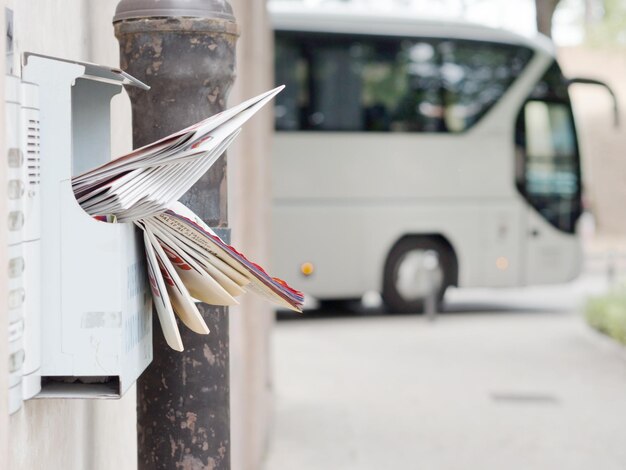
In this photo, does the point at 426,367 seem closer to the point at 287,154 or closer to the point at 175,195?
the point at 287,154

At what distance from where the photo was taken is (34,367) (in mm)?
1687

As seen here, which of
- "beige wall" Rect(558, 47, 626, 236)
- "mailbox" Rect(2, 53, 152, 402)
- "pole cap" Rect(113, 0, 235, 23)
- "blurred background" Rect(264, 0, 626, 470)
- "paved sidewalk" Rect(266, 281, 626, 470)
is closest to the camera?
"mailbox" Rect(2, 53, 152, 402)

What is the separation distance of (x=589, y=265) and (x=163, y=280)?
74.1 feet

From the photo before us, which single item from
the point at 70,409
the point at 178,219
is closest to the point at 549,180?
the point at 70,409

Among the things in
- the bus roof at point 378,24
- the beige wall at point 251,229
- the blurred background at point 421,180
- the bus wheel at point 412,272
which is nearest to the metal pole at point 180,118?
the beige wall at point 251,229

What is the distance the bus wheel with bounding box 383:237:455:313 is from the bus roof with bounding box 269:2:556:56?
2.67 m

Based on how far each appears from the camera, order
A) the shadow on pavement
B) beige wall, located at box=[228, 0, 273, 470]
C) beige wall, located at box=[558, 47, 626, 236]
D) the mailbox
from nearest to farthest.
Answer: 1. the mailbox
2. beige wall, located at box=[228, 0, 273, 470]
3. the shadow on pavement
4. beige wall, located at box=[558, 47, 626, 236]

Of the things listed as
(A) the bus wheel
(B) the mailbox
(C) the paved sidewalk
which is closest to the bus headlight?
(C) the paved sidewalk

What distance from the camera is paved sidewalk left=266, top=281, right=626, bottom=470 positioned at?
7219 millimetres

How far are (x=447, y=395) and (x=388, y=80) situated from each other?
6740mm

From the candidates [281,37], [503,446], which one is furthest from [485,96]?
[503,446]

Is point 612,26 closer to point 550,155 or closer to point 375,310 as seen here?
point 550,155

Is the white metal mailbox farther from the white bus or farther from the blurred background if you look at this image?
the white bus

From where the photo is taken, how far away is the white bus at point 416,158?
14.5 meters
